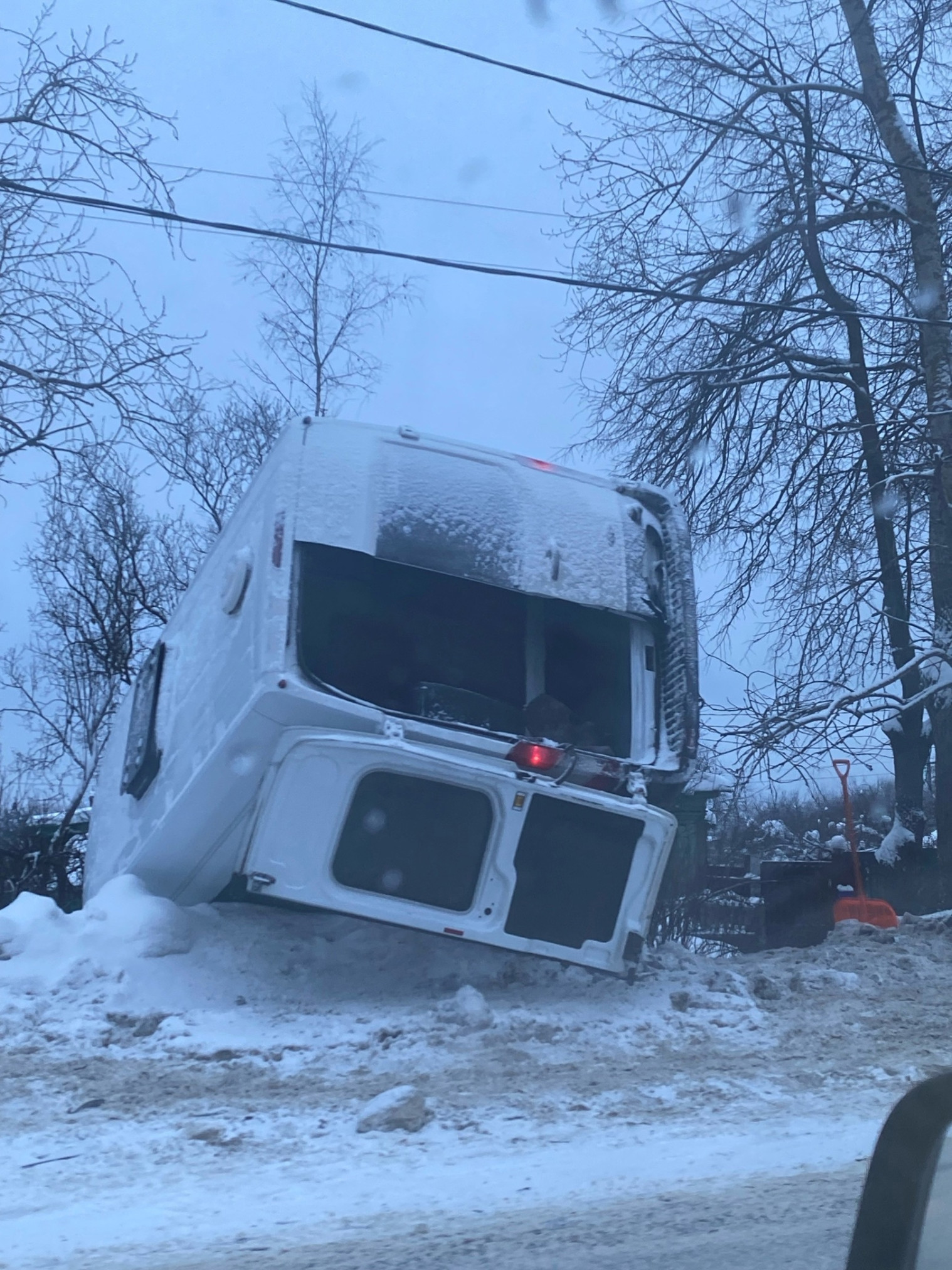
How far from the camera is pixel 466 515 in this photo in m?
5.98

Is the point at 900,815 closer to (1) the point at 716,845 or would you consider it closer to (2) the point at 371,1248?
(1) the point at 716,845

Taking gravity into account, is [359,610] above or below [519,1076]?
above

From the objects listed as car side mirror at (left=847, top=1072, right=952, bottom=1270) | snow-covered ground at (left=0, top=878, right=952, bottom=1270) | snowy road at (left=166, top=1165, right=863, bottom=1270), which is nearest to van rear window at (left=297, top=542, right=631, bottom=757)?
snow-covered ground at (left=0, top=878, right=952, bottom=1270)

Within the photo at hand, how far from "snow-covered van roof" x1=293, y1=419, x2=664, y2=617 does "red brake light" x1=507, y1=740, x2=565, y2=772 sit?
0.78 m

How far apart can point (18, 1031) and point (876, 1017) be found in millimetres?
4299

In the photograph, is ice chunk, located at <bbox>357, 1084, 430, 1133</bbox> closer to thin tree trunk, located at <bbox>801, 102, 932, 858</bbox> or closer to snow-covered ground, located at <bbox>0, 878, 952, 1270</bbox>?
snow-covered ground, located at <bbox>0, 878, 952, 1270</bbox>

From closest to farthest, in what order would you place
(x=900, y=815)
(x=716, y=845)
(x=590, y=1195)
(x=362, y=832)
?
1. (x=590, y=1195)
2. (x=362, y=832)
3. (x=900, y=815)
4. (x=716, y=845)

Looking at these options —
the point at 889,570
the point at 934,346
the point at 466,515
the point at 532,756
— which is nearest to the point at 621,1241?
the point at 532,756

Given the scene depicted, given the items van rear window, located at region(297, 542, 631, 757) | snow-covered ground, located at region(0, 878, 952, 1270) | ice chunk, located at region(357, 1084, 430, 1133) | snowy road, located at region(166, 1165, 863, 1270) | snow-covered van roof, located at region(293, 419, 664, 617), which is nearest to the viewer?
snowy road, located at region(166, 1165, 863, 1270)

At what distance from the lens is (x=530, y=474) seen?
6.39 meters

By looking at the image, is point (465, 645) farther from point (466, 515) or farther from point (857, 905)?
point (857, 905)

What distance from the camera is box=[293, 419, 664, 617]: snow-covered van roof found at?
578 cm

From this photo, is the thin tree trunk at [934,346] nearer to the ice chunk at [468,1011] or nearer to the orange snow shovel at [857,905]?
the orange snow shovel at [857,905]

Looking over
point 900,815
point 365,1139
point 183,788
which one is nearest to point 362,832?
point 183,788
